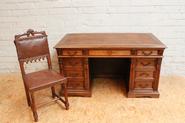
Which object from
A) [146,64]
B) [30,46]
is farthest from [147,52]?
[30,46]

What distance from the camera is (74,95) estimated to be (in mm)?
2346

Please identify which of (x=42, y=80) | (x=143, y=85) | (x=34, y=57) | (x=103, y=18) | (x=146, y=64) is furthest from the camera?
(x=103, y=18)

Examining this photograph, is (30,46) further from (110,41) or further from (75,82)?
(110,41)

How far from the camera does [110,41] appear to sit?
2.20 metres

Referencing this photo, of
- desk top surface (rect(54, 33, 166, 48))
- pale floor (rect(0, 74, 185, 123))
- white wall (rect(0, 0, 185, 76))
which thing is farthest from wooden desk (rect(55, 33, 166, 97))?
white wall (rect(0, 0, 185, 76))

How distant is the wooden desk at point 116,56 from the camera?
204 cm

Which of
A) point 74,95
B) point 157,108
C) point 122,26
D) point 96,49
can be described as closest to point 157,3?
point 122,26

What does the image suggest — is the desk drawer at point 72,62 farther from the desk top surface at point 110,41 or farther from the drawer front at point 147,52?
the drawer front at point 147,52

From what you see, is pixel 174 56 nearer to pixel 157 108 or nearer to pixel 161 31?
pixel 161 31

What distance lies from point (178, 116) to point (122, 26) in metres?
1.39

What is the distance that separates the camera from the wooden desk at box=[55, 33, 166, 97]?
6.71 feet

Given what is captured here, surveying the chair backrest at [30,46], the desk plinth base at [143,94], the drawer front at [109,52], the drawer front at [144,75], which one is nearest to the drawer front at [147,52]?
the drawer front at [109,52]

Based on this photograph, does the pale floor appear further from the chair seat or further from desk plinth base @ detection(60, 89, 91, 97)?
the chair seat

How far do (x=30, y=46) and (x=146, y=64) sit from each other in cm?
137
